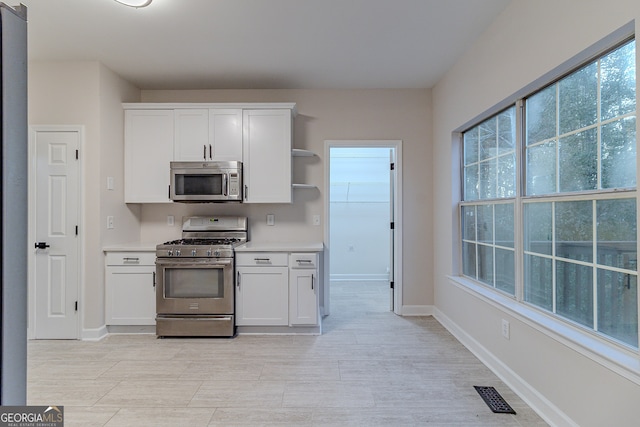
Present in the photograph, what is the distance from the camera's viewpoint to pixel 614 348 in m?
1.51

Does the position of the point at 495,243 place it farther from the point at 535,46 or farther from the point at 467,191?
the point at 535,46

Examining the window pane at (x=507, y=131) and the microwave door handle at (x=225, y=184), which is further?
the microwave door handle at (x=225, y=184)

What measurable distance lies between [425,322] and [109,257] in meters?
3.38

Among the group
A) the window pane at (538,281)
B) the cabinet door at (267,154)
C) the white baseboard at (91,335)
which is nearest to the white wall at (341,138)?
the cabinet door at (267,154)

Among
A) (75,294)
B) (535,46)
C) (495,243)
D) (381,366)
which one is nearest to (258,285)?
(381,366)

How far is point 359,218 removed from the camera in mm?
6016

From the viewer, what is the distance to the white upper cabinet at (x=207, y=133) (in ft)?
11.3

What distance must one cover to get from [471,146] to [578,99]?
Answer: 1.33m

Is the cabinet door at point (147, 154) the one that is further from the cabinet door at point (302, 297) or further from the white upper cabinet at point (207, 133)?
the cabinet door at point (302, 297)

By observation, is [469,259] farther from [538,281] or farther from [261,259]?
[261,259]

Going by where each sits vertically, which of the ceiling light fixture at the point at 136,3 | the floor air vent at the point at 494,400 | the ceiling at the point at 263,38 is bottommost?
the floor air vent at the point at 494,400

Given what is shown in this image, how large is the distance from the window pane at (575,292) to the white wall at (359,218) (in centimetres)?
410

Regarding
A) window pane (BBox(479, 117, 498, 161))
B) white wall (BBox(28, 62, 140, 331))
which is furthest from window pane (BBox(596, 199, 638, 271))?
white wall (BBox(28, 62, 140, 331))

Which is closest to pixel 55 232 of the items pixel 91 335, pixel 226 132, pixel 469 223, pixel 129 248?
pixel 129 248
